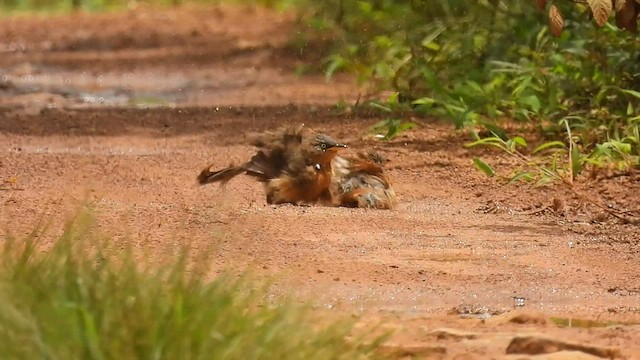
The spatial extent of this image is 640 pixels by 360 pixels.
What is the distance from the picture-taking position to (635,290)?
19.8ft

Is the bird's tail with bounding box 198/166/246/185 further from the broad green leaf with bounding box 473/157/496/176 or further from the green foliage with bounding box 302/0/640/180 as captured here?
the green foliage with bounding box 302/0/640/180

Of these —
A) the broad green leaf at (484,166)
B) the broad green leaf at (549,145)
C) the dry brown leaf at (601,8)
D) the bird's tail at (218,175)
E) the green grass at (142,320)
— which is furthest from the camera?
the broad green leaf at (549,145)

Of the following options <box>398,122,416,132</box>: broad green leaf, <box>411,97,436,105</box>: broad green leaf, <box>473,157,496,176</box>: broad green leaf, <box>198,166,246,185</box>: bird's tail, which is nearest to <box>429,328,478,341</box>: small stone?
<box>198,166,246,185</box>: bird's tail

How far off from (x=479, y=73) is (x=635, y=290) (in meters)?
5.25

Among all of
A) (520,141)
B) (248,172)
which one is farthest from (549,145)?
(248,172)

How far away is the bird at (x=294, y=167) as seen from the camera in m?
7.93

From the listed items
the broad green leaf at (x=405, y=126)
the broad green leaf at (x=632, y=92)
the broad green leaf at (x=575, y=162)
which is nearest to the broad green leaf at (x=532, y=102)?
the broad green leaf at (x=632, y=92)

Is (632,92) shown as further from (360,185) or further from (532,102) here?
(360,185)

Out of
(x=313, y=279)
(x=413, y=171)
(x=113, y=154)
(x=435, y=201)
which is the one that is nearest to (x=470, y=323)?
(x=313, y=279)

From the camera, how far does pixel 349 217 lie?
7547 mm

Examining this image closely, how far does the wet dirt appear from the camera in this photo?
5.52 meters

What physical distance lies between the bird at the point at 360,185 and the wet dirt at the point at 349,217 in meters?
0.15

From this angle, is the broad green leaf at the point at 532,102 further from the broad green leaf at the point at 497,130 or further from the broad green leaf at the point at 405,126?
the broad green leaf at the point at 405,126

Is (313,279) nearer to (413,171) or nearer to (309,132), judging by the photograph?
(309,132)
